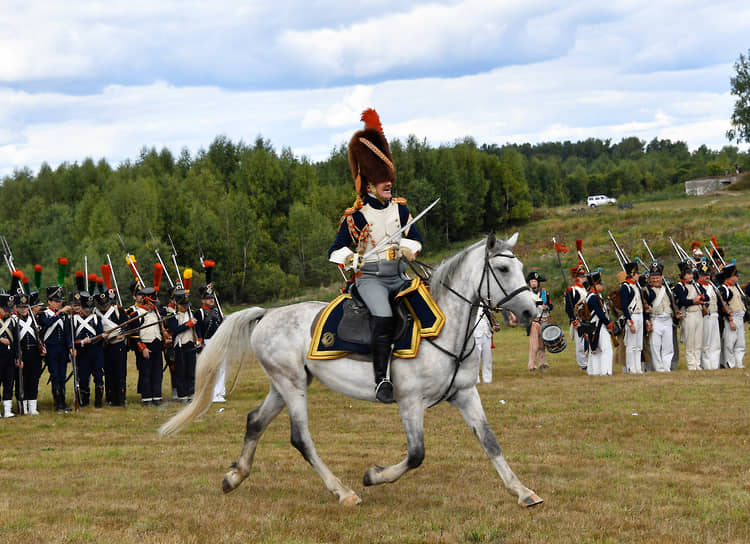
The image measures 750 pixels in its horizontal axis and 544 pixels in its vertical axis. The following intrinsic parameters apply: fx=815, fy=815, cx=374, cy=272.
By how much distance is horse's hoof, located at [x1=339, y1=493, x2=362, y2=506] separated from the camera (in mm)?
7248

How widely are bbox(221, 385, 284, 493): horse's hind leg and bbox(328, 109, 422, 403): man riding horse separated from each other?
1.33 meters

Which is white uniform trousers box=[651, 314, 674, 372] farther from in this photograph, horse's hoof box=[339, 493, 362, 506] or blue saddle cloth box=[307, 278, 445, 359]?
horse's hoof box=[339, 493, 362, 506]

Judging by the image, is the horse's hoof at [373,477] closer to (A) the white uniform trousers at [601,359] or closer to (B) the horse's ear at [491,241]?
(B) the horse's ear at [491,241]

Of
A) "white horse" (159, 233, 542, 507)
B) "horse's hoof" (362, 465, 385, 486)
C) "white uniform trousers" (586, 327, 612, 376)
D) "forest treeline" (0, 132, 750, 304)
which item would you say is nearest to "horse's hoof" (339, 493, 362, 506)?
"white horse" (159, 233, 542, 507)

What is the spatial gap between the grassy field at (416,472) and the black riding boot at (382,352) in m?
1.02

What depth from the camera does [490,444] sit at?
278 inches

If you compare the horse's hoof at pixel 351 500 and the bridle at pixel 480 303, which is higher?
the bridle at pixel 480 303

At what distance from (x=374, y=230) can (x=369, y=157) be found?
68cm

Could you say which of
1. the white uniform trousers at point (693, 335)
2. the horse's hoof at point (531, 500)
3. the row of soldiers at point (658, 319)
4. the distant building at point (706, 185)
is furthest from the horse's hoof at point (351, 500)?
the distant building at point (706, 185)

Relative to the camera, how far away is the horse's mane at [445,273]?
7406 millimetres

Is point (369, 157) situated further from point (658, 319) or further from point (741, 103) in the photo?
point (741, 103)

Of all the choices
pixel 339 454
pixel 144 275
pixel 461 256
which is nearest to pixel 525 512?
pixel 461 256

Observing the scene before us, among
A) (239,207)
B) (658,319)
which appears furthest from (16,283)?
(239,207)

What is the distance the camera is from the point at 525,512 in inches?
267
